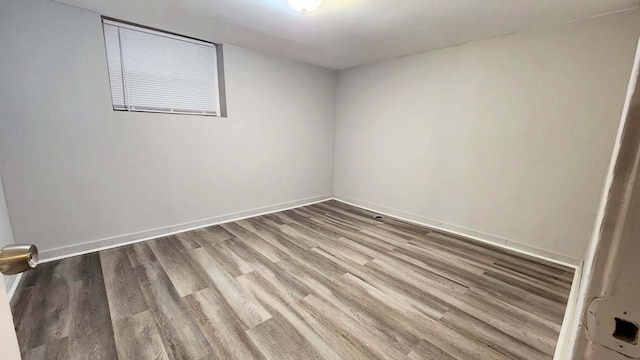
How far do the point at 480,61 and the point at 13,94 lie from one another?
180 inches

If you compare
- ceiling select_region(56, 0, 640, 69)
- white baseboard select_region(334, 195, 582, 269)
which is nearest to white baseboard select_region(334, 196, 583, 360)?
white baseboard select_region(334, 195, 582, 269)

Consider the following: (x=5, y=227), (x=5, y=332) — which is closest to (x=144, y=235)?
(x=5, y=227)

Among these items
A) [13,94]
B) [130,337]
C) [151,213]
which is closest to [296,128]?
[151,213]

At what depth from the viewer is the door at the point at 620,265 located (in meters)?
0.31

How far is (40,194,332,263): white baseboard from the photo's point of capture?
248 cm

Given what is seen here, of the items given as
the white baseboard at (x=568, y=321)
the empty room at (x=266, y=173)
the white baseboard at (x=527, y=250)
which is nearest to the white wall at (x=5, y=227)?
the empty room at (x=266, y=173)

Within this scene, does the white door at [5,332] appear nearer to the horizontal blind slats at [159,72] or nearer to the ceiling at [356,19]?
the ceiling at [356,19]

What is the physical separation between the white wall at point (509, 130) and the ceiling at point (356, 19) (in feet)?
0.77

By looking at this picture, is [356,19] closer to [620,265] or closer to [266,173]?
[266,173]

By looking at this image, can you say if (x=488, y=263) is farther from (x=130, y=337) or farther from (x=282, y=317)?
(x=130, y=337)

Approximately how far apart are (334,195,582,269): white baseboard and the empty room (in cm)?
2

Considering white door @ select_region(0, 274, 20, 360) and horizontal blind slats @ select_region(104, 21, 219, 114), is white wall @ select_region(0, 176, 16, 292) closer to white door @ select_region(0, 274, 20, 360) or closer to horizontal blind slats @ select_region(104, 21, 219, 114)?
horizontal blind slats @ select_region(104, 21, 219, 114)

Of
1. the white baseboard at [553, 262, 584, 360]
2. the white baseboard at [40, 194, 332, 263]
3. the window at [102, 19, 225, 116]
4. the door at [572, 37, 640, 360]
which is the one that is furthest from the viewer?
the window at [102, 19, 225, 116]

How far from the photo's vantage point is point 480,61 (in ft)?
9.49
